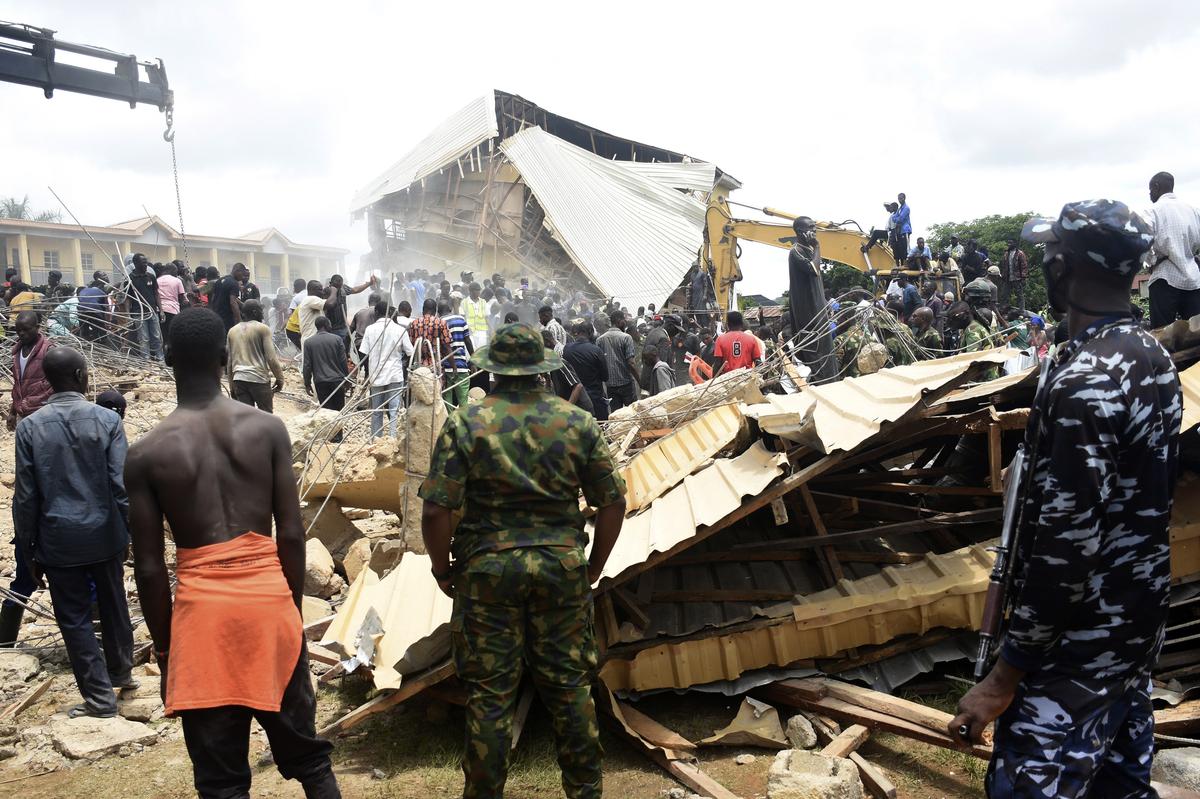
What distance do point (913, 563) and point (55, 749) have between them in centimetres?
419

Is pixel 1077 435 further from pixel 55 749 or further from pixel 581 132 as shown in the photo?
pixel 581 132

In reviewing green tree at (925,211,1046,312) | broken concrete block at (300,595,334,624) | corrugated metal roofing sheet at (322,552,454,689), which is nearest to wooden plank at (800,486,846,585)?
corrugated metal roofing sheet at (322,552,454,689)

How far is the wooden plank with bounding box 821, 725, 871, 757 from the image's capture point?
362cm

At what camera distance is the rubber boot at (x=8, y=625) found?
5379mm

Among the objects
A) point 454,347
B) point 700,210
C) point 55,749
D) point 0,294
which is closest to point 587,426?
point 55,749

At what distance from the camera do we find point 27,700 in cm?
468

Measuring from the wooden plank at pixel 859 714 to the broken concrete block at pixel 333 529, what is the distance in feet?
13.5

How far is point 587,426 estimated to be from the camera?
308cm

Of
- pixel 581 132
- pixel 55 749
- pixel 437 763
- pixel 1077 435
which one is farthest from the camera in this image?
pixel 581 132

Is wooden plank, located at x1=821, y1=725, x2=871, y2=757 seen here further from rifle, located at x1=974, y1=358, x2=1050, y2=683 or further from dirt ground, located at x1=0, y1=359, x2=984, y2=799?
rifle, located at x1=974, y1=358, x2=1050, y2=683

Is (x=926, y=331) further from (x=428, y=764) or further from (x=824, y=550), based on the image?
(x=428, y=764)

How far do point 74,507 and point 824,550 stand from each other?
376 centimetres

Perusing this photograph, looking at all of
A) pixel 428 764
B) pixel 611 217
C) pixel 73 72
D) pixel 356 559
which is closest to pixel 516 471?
pixel 428 764

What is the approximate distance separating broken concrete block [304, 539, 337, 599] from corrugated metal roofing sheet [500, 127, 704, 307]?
1588cm
